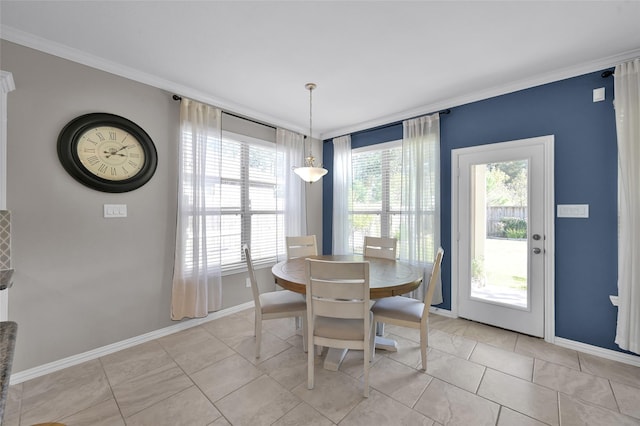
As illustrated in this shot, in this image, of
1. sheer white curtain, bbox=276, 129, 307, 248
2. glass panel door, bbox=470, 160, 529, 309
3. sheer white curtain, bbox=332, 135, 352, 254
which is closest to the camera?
glass panel door, bbox=470, 160, 529, 309

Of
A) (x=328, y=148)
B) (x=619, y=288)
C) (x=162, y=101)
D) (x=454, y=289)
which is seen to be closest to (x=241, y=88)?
(x=162, y=101)

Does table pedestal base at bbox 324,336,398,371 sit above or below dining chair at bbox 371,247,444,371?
below

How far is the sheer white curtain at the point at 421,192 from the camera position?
11.0ft

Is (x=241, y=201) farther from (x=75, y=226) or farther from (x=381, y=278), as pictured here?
(x=381, y=278)

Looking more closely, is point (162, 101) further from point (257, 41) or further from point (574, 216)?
point (574, 216)

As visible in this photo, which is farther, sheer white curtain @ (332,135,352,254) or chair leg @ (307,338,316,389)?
sheer white curtain @ (332,135,352,254)

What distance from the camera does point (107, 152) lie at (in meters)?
2.45

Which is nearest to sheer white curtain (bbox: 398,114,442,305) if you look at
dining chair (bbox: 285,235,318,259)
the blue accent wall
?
the blue accent wall

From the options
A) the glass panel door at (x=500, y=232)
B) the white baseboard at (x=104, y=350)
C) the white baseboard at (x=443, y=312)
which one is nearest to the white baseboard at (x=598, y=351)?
the glass panel door at (x=500, y=232)

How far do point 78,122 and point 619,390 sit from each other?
4.68 m

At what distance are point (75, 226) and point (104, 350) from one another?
1146 mm

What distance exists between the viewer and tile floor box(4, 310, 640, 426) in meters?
1.74

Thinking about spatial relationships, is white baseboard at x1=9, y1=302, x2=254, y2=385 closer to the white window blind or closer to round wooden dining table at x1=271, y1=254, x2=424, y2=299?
the white window blind

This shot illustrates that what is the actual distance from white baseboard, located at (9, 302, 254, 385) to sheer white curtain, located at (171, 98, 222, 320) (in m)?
0.16
